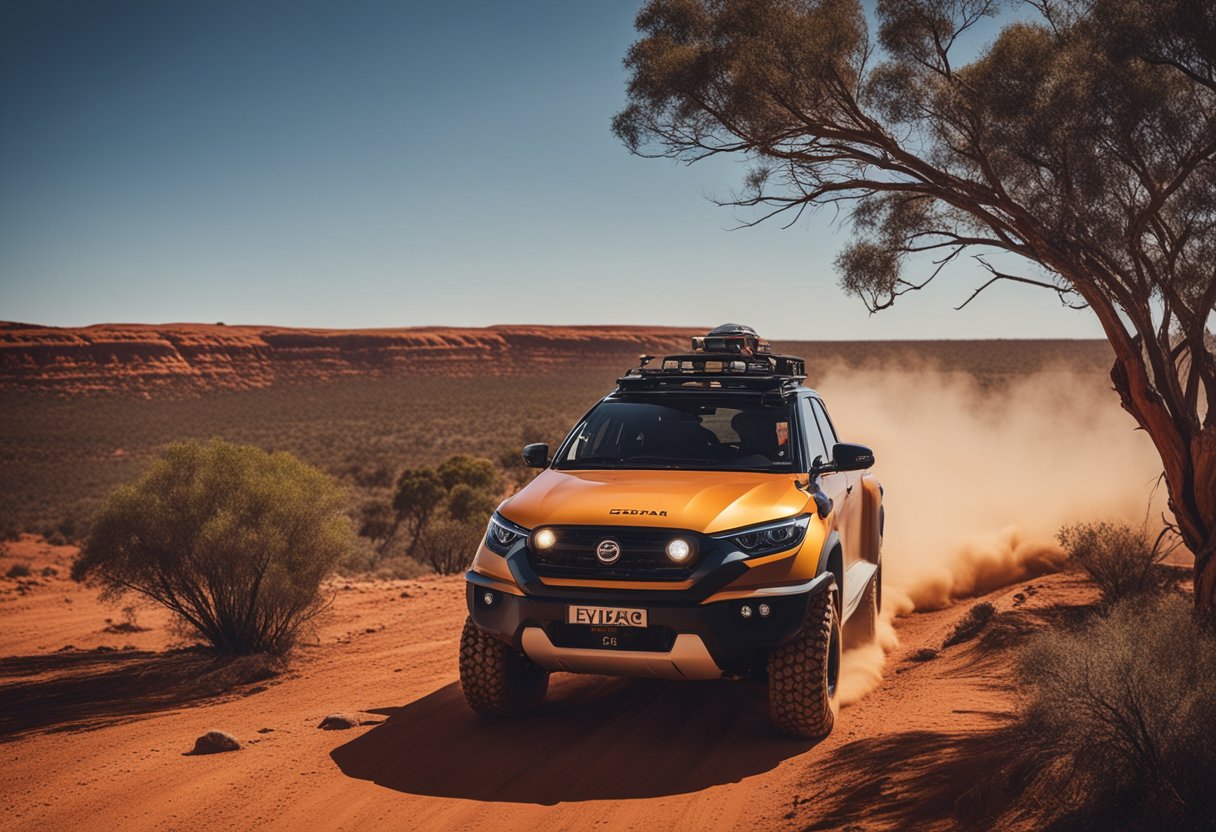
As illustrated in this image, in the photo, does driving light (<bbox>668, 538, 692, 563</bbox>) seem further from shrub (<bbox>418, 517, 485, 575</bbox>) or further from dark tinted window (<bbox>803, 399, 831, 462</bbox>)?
shrub (<bbox>418, 517, 485, 575</bbox>)

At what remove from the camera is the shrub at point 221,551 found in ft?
36.4

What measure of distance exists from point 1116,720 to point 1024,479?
1851 cm

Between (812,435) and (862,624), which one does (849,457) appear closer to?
(812,435)

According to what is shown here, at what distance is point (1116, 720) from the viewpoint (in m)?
4.64

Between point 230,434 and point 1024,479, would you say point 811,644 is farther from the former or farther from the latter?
point 230,434

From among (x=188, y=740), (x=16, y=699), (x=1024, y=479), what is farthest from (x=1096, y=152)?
(x=1024, y=479)

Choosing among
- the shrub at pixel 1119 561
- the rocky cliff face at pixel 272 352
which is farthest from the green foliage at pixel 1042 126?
the rocky cliff face at pixel 272 352

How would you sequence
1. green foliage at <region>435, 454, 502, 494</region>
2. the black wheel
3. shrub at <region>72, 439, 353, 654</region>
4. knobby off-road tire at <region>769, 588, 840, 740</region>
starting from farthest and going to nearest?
green foliage at <region>435, 454, 502, 494</region> < shrub at <region>72, 439, 353, 654</region> < the black wheel < knobby off-road tire at <region>769, 588, 840, 740</region>

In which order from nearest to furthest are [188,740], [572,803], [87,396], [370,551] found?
[572,803] < [188,740] < [370,551] < [87,396]

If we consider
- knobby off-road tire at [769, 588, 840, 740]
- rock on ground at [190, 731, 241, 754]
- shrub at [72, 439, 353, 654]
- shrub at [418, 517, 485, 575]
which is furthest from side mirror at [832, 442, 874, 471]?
shrub at [418, 517, 485, 575]

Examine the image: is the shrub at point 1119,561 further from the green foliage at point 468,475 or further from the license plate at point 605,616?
the green foliage at point 468,475

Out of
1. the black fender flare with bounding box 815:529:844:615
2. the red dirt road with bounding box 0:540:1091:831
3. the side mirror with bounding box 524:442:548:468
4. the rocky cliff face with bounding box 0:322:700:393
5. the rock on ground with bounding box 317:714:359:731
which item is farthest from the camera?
the rocky cliff face with bounding box 0:322:700:393

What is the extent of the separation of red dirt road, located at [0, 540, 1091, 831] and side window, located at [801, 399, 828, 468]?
5.75 feet

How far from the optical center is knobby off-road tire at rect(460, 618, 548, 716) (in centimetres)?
637
